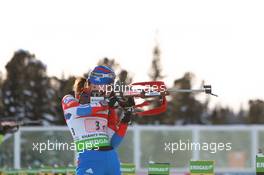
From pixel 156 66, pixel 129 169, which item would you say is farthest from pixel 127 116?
pixel 156 66

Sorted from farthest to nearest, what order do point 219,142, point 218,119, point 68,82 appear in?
point 218,119, point 68,82, point 219,142

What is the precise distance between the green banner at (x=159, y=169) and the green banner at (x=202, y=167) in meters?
0.56

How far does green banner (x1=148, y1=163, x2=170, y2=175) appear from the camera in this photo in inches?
466

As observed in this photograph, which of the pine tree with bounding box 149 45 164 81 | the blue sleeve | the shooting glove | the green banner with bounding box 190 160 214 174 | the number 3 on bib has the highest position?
the pine tree with bounding box 149 45 164 81

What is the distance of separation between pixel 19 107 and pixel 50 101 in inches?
124

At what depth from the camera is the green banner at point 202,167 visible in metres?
11.2

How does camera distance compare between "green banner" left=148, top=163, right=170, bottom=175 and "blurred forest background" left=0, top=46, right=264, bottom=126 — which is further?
"blurred forest background" left=0, top=46, right=264, bottom=126

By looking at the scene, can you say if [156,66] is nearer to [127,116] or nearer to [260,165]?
[260,165]

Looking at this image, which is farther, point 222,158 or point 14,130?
point 222,158

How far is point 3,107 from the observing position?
110 feet

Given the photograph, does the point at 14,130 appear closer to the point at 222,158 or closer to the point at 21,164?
the point at 21,164

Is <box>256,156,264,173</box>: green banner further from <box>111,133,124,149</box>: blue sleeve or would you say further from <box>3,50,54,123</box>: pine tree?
<box>3,50,54,123</box>: pine tree

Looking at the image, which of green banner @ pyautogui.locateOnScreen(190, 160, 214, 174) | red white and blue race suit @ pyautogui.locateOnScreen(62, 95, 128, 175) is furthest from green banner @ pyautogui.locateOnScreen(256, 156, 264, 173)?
red white and blue race suit @ pyautogui.locateOnScreen(62, 95, 128, 175)

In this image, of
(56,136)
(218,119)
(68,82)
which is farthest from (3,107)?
(218,119)
